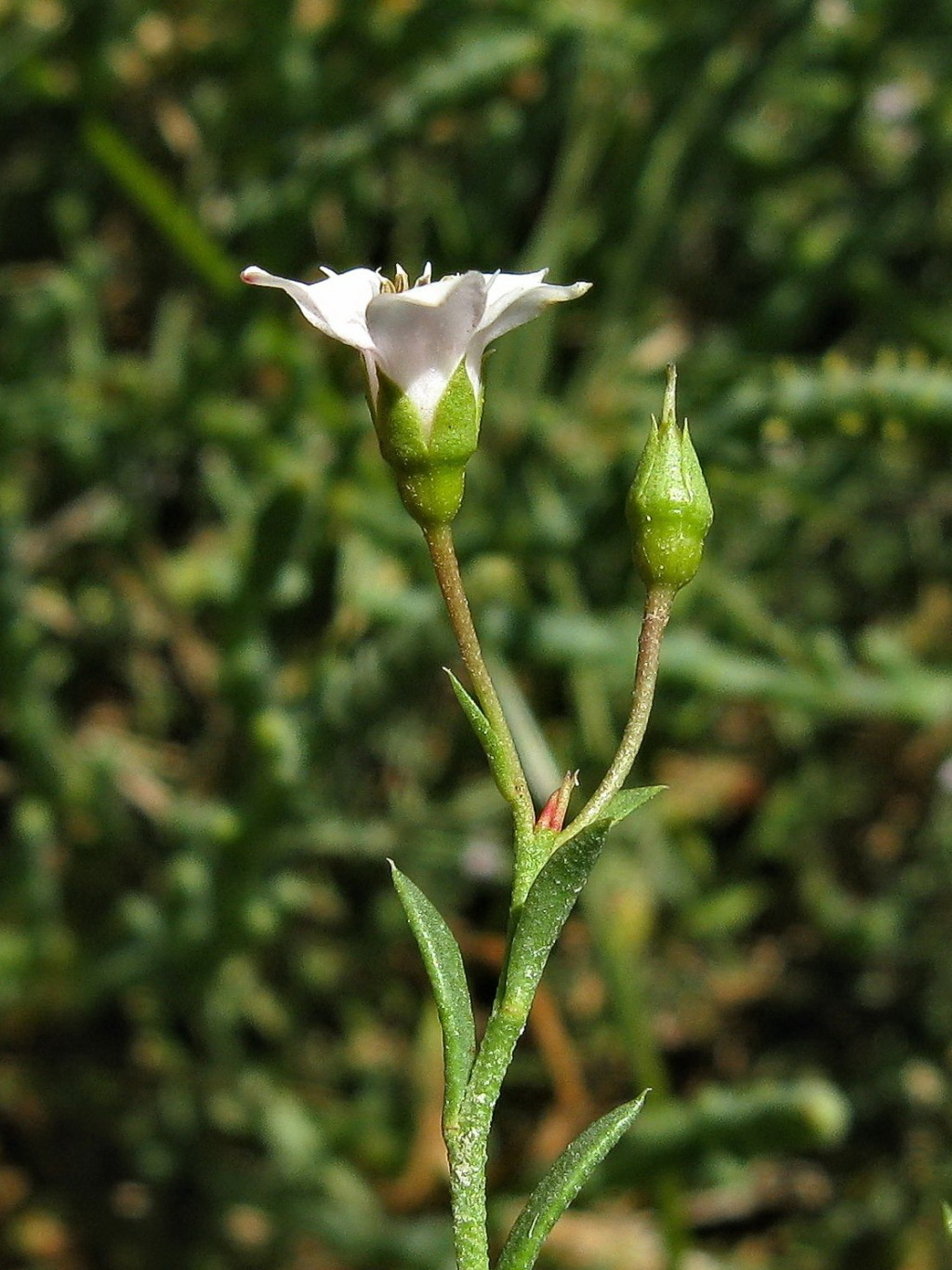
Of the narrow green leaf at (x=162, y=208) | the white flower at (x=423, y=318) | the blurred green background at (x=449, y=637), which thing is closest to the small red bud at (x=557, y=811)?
the white flower at (x=423, y=318)

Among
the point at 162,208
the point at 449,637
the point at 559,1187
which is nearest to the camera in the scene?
the point at 559,1187

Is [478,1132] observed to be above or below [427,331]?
below

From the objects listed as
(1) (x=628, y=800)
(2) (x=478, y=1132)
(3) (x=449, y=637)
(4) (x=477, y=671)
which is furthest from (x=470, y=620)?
(3) (x=449, y=637)

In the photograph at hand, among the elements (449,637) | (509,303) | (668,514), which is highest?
(509,303)

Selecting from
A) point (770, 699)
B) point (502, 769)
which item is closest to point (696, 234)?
point (770, 699)

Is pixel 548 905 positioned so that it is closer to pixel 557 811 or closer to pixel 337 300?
pixel 557 811

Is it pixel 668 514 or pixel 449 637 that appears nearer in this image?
pixel 668 514

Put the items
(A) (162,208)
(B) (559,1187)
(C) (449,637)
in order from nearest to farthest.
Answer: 1. (B) (559,1187)
2. (A) (162,208)
3. (C) (449,637)
